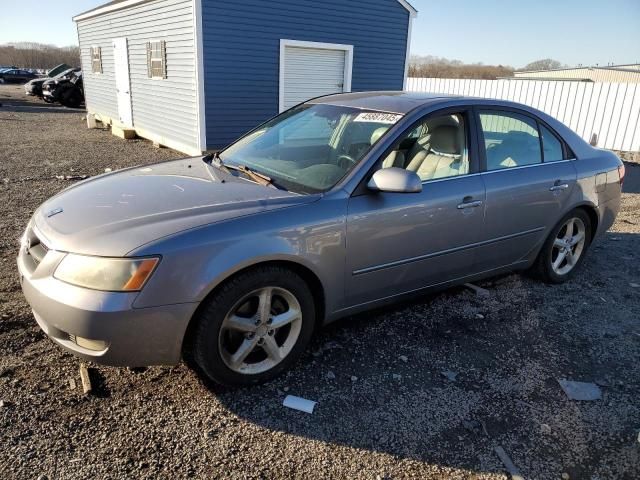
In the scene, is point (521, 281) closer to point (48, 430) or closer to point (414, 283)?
point (414, 283)

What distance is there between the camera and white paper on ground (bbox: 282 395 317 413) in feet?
8.81

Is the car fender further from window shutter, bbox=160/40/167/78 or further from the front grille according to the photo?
window shutter, bbox=160/40/167/78

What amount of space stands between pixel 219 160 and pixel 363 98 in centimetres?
121

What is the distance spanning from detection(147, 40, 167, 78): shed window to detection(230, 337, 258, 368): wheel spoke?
9.73 m

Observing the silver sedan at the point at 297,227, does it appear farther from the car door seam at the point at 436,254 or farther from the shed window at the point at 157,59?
the shed window at the point at 157,59

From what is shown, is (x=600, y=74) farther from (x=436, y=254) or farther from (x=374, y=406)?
(x=374, y=406)

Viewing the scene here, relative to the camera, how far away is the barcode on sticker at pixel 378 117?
10.8 ft

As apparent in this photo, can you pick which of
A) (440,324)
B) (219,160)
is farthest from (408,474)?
(219,160)

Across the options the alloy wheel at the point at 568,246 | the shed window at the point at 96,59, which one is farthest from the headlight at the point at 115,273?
the shed window at the point at 96,59

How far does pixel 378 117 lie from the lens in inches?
134

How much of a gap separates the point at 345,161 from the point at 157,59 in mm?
9670

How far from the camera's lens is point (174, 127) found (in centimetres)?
1110

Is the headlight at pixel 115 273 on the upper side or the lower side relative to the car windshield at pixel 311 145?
lower

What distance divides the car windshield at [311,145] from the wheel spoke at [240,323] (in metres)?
0.84
